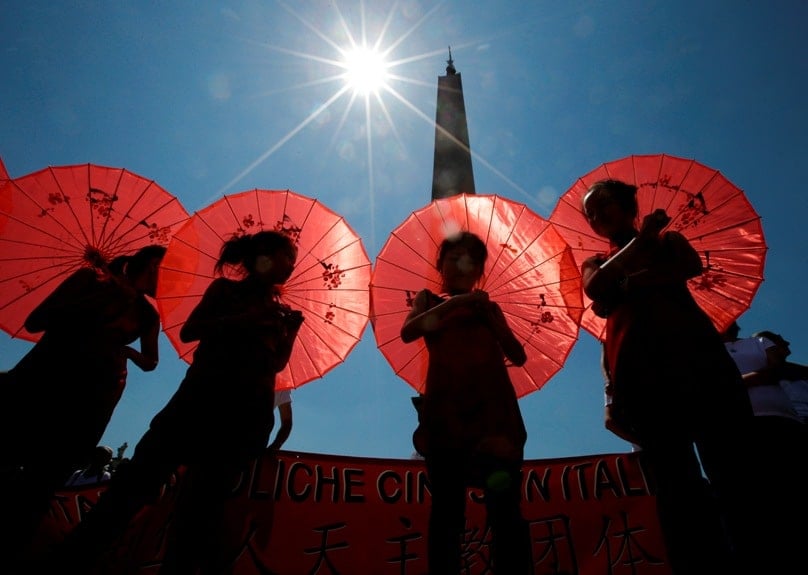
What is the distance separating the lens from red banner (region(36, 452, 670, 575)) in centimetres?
345

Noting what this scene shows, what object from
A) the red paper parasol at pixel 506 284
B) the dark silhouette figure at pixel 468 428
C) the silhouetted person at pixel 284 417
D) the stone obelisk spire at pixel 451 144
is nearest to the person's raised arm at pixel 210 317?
the dark silhouette figure at pixel 468 428

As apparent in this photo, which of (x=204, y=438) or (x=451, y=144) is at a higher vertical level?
(x=451, y=144)

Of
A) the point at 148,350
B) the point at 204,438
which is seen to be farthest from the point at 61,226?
the point at 204,438

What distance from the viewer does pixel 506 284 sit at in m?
3.63

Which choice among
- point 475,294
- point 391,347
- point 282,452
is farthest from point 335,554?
point 475,294

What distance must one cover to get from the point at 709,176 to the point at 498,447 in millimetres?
2773

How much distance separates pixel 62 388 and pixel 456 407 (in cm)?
185

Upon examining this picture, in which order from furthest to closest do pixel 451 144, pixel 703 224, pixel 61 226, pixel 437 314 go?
pixel 451 144
pixel 61 226
pixel 703 224
pixel 437 314

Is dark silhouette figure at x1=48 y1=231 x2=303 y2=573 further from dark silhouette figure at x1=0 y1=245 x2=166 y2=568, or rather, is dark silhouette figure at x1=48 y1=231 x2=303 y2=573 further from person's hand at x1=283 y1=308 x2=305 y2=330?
dark silhouette figure at x1=0 y1=245 x2=166 y2=568

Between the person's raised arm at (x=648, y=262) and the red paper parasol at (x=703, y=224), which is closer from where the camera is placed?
the person's raised arm at (x=648, y=262)

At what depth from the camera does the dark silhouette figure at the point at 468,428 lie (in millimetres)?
1821

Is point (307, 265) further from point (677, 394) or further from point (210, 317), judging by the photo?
point (677, 394)

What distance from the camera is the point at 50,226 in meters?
3.58

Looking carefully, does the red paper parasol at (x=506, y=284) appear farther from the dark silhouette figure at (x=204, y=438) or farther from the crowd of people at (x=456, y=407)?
the dark silhouette figure at (x=204, y=438)
